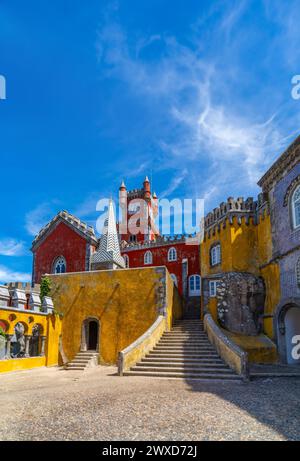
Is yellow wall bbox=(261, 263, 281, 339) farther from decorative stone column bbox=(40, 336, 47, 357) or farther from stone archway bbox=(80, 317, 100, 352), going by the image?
decorative stone column bbox=(40, 336, 47, 357)

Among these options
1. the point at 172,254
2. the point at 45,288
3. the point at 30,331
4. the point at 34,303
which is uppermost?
the point at 172,254

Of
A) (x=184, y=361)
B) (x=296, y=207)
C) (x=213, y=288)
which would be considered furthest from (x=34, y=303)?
(x=296, y=207)

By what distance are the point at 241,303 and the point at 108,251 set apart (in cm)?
933

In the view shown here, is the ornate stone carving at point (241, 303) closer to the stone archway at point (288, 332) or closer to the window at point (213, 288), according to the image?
the window at point (213, 288)

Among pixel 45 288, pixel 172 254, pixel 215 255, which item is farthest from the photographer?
pixel 172 254

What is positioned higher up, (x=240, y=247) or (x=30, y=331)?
(x=240, y=247)

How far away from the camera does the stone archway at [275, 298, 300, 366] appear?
14953 millimetres

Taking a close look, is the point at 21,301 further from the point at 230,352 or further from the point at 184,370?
the point at 230,352

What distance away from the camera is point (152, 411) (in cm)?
693

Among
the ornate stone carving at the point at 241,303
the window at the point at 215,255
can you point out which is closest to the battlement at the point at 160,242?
the window at the point at 215,255

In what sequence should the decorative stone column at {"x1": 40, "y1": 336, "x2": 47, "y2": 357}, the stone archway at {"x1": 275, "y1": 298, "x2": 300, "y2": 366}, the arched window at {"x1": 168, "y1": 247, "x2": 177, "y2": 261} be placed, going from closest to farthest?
the stone archway at {"x1": 275, "y1": 298, "x2": 300, "y2": 366}, the decorative stone column at {"x1": 40, "y1": 336, "x2": 47, "y2": 357}, the arched window at {"x1": 168, "y1": 247, "x2": 177, "y2": 261}

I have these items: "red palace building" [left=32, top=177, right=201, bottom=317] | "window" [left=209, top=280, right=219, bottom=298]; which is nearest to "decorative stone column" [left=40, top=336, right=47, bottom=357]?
"red palace building" [left=32, top=177, right=201, bottom=317]

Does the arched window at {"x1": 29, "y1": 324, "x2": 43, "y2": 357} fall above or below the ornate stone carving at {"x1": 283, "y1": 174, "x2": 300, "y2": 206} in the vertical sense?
below

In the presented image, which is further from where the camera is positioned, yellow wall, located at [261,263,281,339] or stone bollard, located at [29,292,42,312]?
yellow wall, located at [261,263,281,339]
